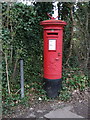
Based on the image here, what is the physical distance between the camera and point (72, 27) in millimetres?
4133

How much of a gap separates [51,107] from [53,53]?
122 cm

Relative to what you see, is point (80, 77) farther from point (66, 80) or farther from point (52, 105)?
point (52, 105)

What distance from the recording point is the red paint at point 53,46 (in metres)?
2.92

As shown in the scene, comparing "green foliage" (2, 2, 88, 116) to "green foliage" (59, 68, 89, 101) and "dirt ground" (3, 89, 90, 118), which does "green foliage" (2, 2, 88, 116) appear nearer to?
"green foliage" (59, 68, 89, 101)

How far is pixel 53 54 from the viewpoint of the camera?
10.0 feet

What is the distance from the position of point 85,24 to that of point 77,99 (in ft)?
7.49

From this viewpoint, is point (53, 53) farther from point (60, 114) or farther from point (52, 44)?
point (60, 114)

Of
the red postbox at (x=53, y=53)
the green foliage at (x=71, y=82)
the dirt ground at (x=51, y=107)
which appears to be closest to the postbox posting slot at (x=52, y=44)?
the red postbox at (x=53, y=53)

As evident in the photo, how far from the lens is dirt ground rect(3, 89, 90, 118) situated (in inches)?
106

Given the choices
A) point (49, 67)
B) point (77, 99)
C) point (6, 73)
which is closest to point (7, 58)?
point (6, 73)

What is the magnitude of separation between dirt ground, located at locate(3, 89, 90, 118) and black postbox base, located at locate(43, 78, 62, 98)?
168 mm

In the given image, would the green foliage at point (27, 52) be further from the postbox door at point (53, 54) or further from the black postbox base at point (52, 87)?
the postbox door at point (53, 54)

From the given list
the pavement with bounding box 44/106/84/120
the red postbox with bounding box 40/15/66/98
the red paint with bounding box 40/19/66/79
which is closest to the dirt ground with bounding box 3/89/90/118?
the pavement with bounding box 44/106/84/120

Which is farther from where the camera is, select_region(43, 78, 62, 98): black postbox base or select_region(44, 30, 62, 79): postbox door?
select_region(43, 78, 62, 98): black postbox base
